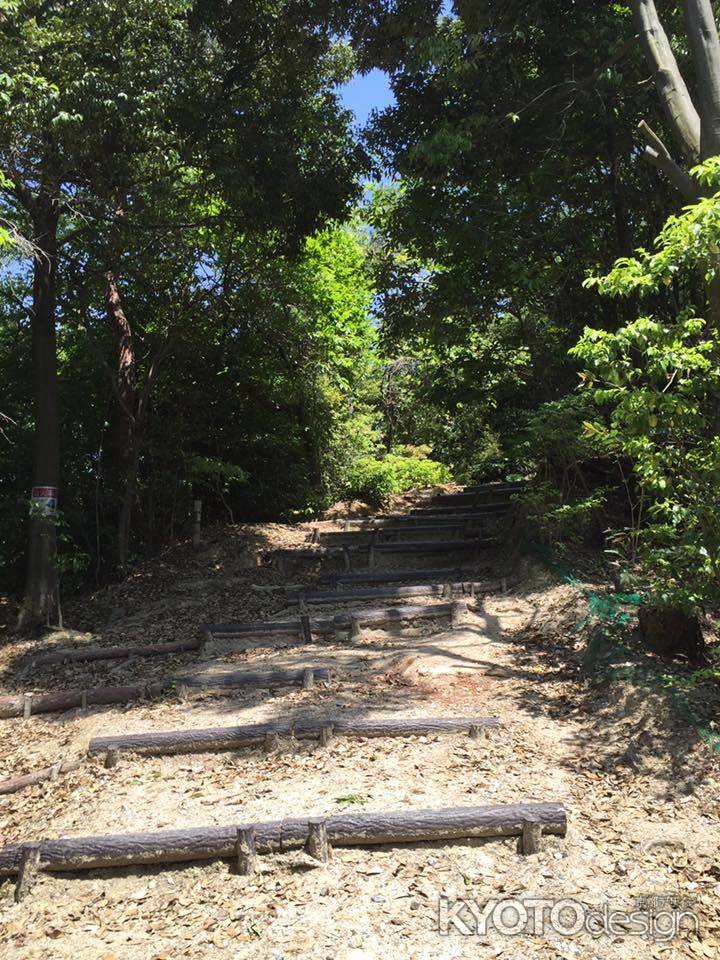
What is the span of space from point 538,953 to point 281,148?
30.5 feet

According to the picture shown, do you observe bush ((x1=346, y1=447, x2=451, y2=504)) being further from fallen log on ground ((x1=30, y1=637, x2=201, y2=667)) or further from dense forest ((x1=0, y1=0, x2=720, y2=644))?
fallen log on ground ((x1=30, y1=637, x2=201, y2=667))

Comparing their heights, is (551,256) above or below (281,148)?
below

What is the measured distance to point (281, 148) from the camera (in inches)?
388

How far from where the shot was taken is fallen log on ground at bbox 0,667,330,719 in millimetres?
6742

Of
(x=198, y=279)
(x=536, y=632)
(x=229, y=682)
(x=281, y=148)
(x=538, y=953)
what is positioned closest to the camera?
(x=538, y=953)

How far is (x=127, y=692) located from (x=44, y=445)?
4.34m

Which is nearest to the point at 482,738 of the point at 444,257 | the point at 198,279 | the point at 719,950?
the point at 719,950

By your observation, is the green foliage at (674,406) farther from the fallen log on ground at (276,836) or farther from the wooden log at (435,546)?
the wooden log at (435,546)

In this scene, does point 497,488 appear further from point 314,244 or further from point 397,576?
point 314,244

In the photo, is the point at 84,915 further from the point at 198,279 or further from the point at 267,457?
the point at 267,457

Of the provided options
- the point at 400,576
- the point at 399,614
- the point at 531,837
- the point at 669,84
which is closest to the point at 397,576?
the point at 400,576

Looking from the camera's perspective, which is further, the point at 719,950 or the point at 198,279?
the point at 198,279

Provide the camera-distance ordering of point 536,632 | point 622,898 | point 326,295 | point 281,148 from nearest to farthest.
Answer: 1. point 622,898
2. point 536,632
3. point 281,148
4. point 326,295

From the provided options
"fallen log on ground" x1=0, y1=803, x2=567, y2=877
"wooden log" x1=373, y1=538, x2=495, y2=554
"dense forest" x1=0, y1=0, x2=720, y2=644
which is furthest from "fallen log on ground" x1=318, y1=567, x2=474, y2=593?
"fallen log on ground" x1=0, y1=803, x2=567, y2=877
